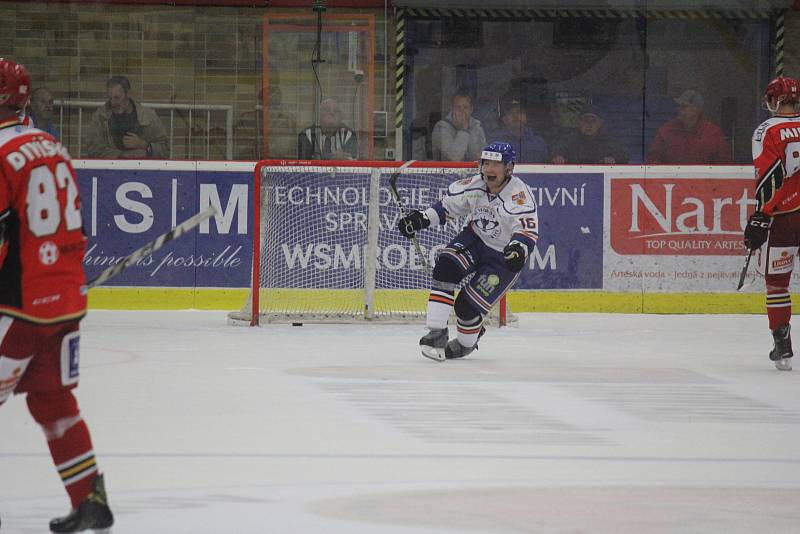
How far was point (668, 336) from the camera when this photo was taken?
29.3ft

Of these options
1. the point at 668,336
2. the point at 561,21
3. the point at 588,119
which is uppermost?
the point at 561,21

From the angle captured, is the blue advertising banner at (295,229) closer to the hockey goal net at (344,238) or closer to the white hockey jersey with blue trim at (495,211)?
the hockey goal net at (344,238)

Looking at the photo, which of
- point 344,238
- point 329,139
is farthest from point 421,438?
point 329,139

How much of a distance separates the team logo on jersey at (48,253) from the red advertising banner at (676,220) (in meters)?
7.37

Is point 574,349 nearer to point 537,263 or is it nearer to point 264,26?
point 537,263

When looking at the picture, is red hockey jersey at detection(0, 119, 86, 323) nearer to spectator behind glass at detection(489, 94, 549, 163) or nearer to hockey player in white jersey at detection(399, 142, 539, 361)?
hockey player in white jersey at detection(399, 142, 539, 361)

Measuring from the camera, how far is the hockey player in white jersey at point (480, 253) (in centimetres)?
752

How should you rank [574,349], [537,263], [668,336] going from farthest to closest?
[537,263] < [668,336] < [574,349]

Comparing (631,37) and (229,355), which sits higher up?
(631,37)

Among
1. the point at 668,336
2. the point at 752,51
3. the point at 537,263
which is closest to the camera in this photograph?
the point at 668,336

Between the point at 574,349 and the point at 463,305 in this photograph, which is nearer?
the point at 463,305

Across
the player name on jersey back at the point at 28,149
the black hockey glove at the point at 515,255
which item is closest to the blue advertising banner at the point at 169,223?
the black hockey glove at the point at 515,255

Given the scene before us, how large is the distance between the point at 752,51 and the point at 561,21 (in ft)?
4.61

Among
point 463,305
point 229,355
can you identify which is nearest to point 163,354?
point 229,355
